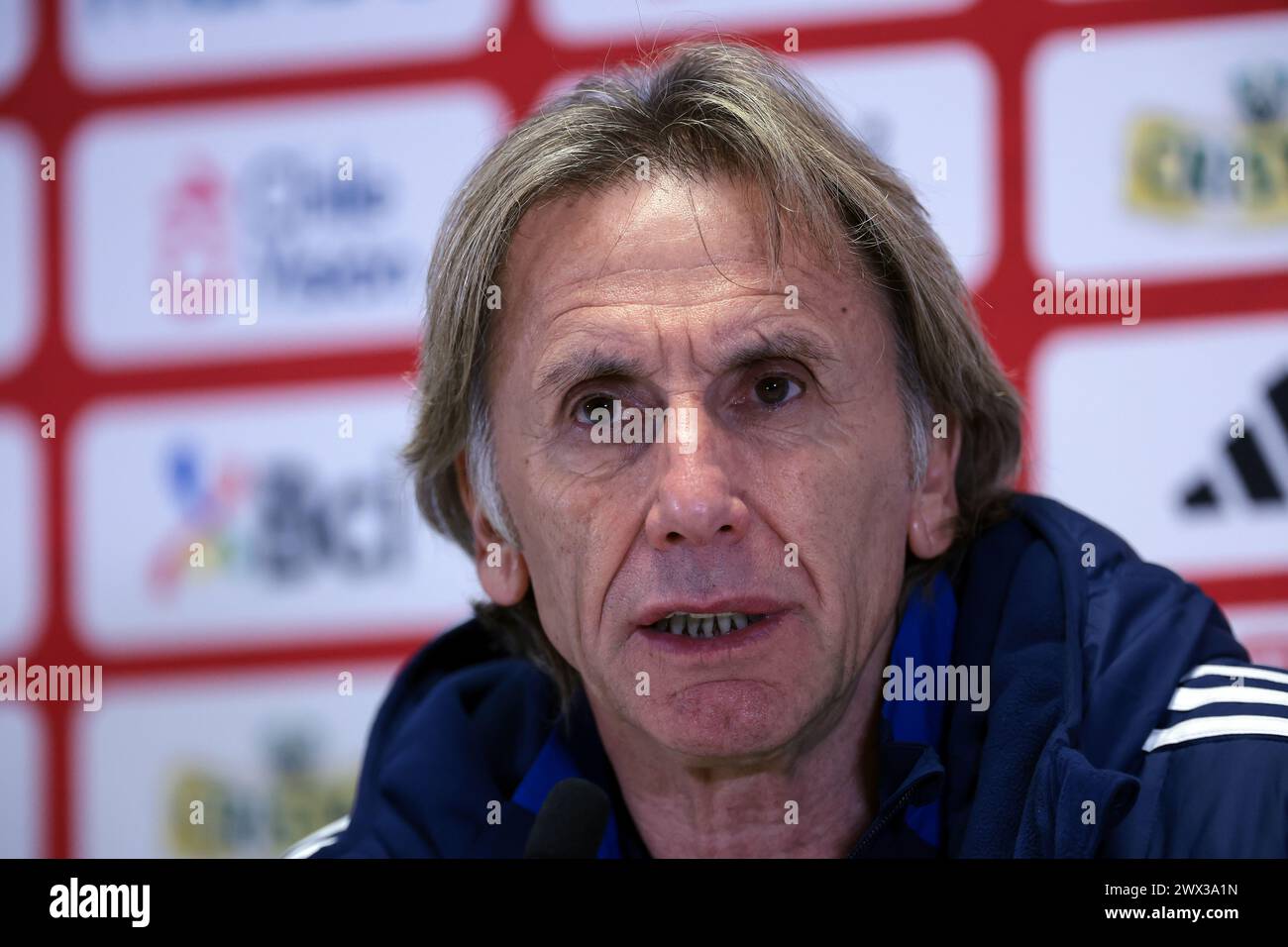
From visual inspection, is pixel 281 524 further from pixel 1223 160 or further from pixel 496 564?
pixel 1223 160

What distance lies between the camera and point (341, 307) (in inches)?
82.8

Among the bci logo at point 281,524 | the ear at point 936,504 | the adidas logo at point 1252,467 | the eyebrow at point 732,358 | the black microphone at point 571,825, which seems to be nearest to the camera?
the black microphone at point 571,825

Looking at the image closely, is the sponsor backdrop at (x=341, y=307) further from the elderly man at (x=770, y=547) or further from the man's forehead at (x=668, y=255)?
the man's forehead at (x=668, y=255)

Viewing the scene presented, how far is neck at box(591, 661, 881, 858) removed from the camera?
1156mm

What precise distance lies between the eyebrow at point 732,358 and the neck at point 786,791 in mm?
306

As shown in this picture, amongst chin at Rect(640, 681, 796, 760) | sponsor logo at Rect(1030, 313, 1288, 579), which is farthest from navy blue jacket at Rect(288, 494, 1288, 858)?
sponsor logo at Rect(1030, 313, 1288, 579)

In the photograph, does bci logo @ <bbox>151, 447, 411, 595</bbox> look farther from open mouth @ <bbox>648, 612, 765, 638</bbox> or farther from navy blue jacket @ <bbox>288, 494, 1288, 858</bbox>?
open mouth @ <bbox>648, 612, 765, 638</bbox>

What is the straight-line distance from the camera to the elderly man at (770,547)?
3.31 feet

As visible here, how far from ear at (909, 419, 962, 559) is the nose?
246 millimetres

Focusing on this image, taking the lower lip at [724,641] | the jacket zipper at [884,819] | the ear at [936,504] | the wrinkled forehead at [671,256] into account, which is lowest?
the jacket zipper at [884,819]

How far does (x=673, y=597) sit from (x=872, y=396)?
264 mm

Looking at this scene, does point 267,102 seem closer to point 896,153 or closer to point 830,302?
point 896,153

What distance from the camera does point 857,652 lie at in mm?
1102

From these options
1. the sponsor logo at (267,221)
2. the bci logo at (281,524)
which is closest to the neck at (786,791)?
the bci logo at (281,524)
